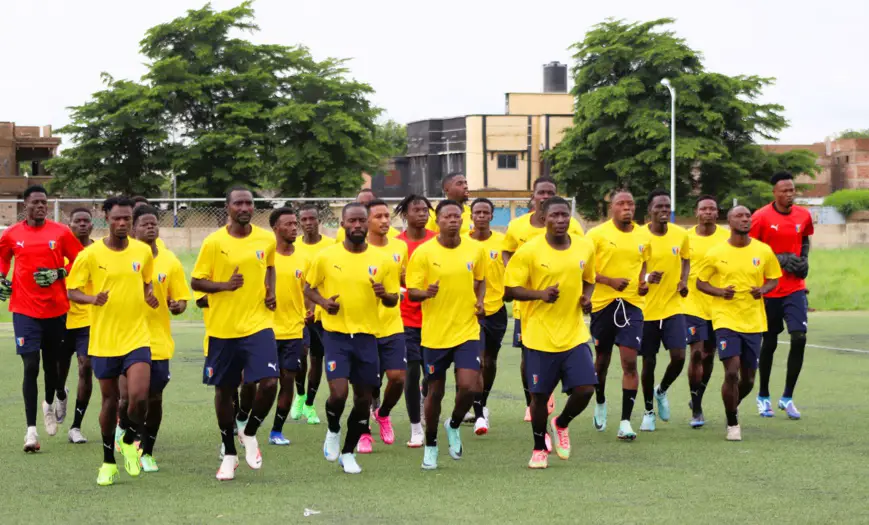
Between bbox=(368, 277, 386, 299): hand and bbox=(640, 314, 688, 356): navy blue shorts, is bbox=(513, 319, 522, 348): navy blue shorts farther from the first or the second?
bbox=(368, 277, 386, 299): hand

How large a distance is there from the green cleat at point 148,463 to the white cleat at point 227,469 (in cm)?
65

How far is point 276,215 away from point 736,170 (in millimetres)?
51868

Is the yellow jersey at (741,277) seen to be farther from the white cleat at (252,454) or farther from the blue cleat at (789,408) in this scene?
the white cleat at (252,454)

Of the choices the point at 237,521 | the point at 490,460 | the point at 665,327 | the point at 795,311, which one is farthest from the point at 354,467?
the point at 795,311

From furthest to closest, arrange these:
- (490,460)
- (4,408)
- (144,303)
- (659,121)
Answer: (659,121), (4,408), (490,460), (144,303)

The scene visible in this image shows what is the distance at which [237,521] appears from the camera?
762 cm

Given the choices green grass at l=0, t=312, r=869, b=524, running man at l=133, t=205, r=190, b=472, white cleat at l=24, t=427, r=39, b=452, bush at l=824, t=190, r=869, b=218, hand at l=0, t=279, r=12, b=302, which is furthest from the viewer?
bush at l=824, t=190, r=869, b=218

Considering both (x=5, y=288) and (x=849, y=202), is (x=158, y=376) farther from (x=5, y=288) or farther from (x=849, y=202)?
(x=849, y=202)

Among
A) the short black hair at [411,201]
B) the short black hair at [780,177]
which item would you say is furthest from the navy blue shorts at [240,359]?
the short black hair at [780,177]

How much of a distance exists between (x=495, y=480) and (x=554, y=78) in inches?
3380

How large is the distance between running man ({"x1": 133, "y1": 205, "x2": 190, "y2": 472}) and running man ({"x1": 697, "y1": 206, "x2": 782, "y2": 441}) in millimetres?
4627

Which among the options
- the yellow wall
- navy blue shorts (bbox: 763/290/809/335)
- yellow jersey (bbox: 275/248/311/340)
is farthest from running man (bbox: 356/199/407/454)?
the yellow wall

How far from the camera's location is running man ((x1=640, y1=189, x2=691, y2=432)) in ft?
37.9

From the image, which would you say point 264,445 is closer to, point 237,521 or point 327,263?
point 327,263
